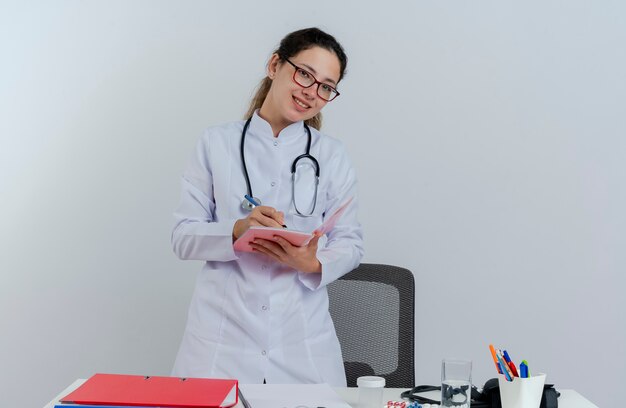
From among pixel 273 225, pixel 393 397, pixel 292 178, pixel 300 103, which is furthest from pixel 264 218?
pixel 393 397

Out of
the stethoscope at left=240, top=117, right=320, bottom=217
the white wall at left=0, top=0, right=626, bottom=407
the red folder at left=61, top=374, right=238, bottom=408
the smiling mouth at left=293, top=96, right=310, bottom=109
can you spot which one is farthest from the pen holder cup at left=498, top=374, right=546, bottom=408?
the white wall at left=0, top=0, right=626, bottom=407

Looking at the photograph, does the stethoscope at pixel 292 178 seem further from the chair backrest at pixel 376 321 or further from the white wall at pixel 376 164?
the white wall at pixel 376 164

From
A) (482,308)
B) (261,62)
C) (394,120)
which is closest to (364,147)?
(394,120)

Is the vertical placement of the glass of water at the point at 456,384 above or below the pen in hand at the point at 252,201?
below

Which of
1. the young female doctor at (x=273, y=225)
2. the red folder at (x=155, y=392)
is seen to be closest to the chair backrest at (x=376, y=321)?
the young female doctor at (x=273, y=225)

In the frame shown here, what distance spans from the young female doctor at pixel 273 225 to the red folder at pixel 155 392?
371 mm

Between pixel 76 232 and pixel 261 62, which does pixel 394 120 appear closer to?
pixel 261 62

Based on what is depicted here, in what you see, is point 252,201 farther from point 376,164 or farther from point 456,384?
point 376,164

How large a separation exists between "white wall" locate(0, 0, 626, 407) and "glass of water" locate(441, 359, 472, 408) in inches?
58.5

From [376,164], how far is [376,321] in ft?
2.77

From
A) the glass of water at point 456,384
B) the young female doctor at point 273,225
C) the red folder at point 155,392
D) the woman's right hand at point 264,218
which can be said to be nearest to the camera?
the red folder at point 155,392

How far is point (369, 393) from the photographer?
161 centimetres

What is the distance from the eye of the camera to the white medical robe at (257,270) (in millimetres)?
1884

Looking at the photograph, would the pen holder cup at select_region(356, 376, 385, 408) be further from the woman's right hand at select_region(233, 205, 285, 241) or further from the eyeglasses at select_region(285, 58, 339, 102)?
the eyeglasses at select_region(285, 58, 339, 102)
